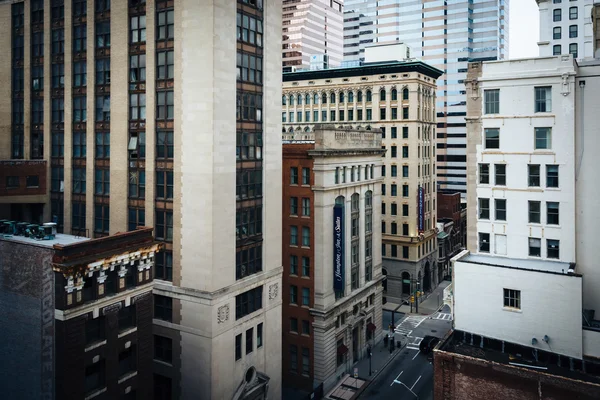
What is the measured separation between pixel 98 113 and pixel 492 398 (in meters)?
42.6

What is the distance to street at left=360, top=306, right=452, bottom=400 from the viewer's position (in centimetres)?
5938

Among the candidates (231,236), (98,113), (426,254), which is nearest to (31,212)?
(98,113)

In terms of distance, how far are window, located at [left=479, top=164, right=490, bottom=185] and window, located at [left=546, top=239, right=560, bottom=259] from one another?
712cm

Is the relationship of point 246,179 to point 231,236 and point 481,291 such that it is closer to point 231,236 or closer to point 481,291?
point 231,236

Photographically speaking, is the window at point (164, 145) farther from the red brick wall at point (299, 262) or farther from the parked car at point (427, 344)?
the parked car at point (427, 344)

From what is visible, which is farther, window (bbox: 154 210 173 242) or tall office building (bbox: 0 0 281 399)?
window (bbox: 154 210 173 242)

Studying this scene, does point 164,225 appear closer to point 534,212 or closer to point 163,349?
point 163,349

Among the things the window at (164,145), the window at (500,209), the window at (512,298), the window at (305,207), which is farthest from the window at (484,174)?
the window at (164,145)

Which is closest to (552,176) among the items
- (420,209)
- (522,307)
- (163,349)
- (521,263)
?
(521,263)

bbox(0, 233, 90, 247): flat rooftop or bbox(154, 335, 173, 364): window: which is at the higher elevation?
bbox(0, 233, 90, 247): flat rooftop

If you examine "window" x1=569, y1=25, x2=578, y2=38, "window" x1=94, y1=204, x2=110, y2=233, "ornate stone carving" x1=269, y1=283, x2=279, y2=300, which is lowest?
"ornate stone carving" x1=269, y1=283, x2=279, y2=300

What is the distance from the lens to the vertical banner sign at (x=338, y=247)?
6134 cm

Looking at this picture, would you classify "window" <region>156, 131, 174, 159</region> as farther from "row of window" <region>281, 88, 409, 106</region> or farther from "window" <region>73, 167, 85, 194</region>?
"row of window" <region>281, 88, 409, 106</region>

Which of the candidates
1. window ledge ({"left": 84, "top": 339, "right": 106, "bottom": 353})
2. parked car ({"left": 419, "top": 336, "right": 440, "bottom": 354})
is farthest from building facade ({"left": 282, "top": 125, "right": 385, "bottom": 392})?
window ledge ({"left": 84, "top": 339, "right": 106, "bottom": 353})
